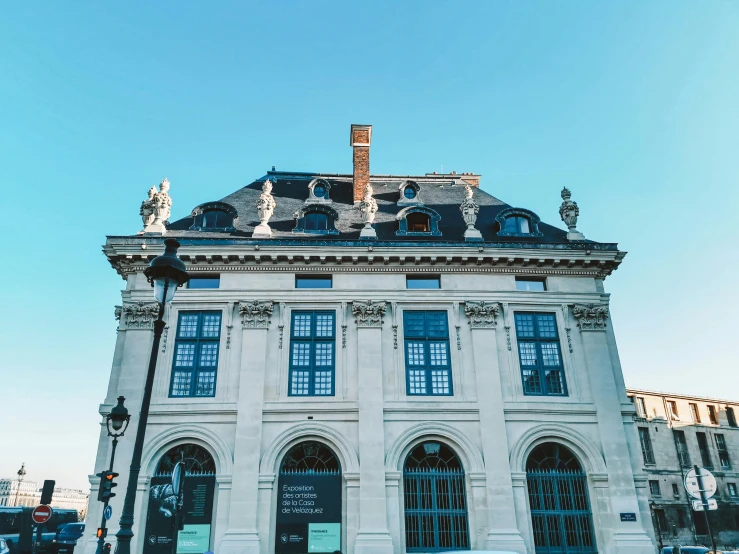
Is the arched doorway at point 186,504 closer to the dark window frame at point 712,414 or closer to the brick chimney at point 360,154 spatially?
the brick chimney at point 360,154

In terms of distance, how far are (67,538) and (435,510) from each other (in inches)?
878

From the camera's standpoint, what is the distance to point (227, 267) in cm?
2330

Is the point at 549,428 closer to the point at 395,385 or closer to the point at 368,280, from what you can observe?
the point at 395,385

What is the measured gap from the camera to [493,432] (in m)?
20.9

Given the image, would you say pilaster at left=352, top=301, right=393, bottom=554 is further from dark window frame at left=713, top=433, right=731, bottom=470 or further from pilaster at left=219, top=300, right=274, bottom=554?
dark window frame at left=713, top=433, right=731, bottom=470

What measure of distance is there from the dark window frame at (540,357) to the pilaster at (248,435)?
1043 cm

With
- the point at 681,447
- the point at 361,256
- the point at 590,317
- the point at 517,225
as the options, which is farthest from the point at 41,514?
the point at 681,447

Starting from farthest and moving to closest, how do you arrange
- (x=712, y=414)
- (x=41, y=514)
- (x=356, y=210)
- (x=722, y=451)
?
(x=712, y=414), (x=722, y=451), (x=356, y=210), (x=41, y=514)

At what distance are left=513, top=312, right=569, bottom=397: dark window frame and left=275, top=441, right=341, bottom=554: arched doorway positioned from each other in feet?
27.7

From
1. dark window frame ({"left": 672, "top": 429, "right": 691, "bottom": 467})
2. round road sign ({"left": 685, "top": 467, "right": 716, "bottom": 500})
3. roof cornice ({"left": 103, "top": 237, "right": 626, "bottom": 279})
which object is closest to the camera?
round road sign ({"left": 685, "top": 467, "right": 716, "bottom": 500})

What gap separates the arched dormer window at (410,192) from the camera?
28375 millimetres

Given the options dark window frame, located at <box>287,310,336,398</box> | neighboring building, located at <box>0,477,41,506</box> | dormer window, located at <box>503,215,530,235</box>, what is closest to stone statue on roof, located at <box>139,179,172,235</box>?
dark window frame, located at <box>287,310,336,398</box>

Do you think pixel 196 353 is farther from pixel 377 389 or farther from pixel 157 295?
pixel 157 295

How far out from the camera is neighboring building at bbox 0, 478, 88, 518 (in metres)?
123
